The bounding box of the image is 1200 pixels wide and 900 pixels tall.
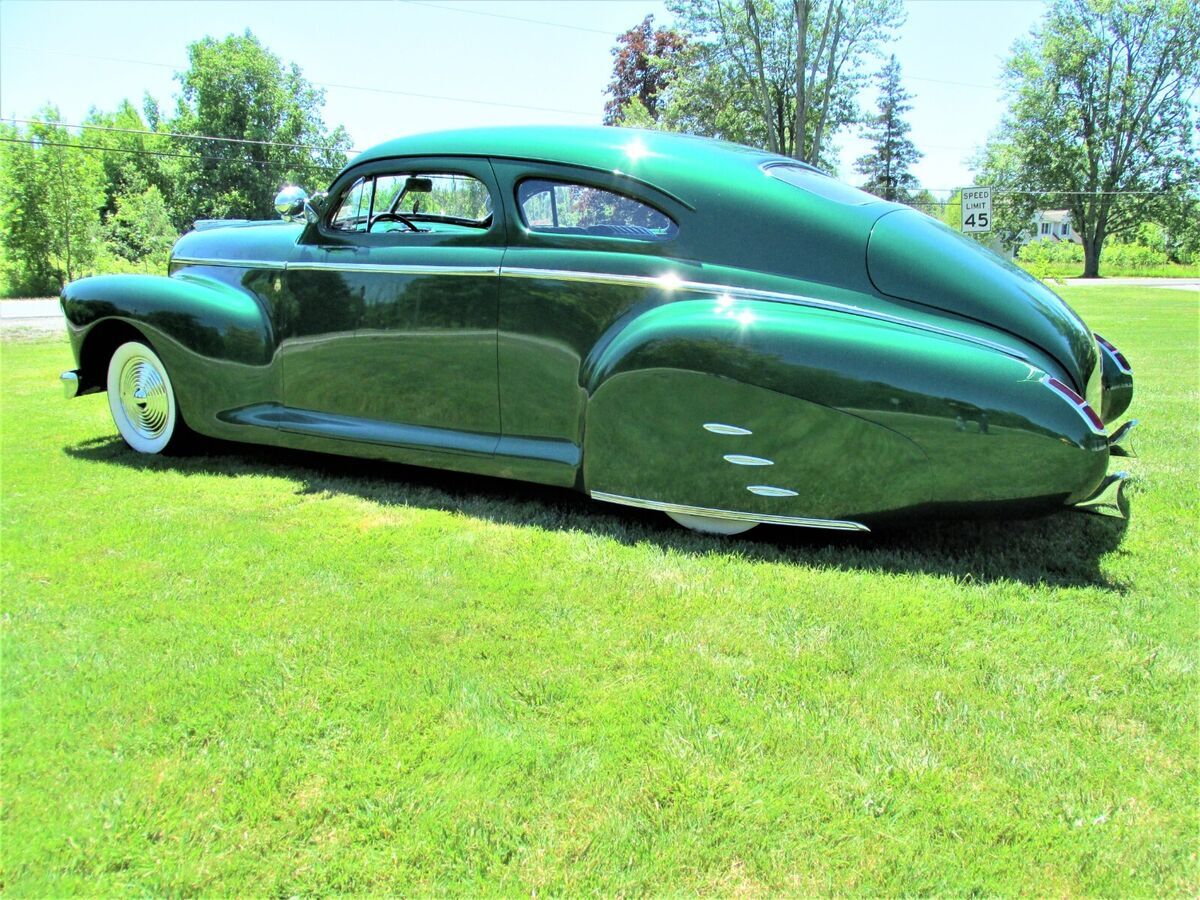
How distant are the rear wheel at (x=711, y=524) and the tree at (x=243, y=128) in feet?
132

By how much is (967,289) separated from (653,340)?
1.23 meters

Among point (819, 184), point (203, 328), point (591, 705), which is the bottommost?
point (591, 705)

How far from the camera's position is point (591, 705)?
7.28ft

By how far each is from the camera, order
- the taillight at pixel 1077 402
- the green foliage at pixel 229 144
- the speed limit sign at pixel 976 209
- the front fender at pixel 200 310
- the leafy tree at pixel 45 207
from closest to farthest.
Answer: the taillight at pixel 1077 402 < the front fender at pixel 200 310 < the speed limit sign at pixel 976 209 < the leafy tree at pixel 45 207 < the green foliage at pixel 229 144

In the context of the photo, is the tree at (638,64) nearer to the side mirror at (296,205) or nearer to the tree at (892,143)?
the tree at (892,143)

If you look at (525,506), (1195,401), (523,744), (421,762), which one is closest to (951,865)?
(523,744)

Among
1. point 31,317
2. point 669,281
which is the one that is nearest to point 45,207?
point 31,317

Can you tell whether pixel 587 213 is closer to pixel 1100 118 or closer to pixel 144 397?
pixel 144 397

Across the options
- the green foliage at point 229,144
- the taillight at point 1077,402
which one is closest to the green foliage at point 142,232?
the green foliage at point 229,144

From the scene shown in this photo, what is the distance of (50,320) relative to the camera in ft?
47.6

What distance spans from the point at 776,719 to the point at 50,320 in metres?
16.4

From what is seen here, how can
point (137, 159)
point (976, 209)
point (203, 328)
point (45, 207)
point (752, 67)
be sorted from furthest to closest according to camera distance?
point (137, 159) < point (752, 67) < point (45, 207) < point (976, 209) < point (203, 328)

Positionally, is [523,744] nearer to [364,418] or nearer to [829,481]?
[829,481]

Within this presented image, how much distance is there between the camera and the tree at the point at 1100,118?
40.2 metres
